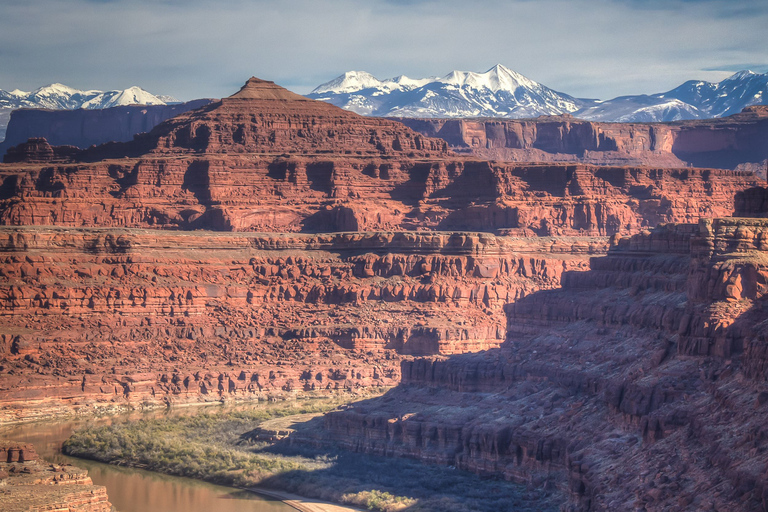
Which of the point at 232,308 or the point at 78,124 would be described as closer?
the point at 232,308

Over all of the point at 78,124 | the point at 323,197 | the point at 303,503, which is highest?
the point at 78,124

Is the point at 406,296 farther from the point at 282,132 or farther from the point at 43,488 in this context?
the point at 43,488

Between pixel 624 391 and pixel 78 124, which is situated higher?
pixel 78 124

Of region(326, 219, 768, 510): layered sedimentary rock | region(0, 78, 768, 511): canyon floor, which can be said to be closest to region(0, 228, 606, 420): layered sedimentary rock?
region(0, 78, 768, 511): canyon floor

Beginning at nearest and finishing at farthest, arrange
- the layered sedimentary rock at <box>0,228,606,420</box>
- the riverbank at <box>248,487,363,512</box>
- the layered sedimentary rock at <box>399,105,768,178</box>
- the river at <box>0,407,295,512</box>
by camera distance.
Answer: the riverbank at <box>248,487,363,512</box>
the river at <box>0,407,295,512</box>
the layered sedimentary rock at <box>0,228,606,420</box>
the layered sedimentary rock at <box>399,105,768,178</box>

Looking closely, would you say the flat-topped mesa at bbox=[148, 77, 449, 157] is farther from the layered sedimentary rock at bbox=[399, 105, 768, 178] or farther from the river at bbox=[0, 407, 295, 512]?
the river at bbox=[0, 407, 295, 512]

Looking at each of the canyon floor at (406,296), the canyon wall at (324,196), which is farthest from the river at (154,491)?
the canyon wall at (324,196)

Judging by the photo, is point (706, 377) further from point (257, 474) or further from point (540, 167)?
point (540, 167)

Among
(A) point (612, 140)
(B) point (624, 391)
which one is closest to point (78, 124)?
(A) point (612, 140)
